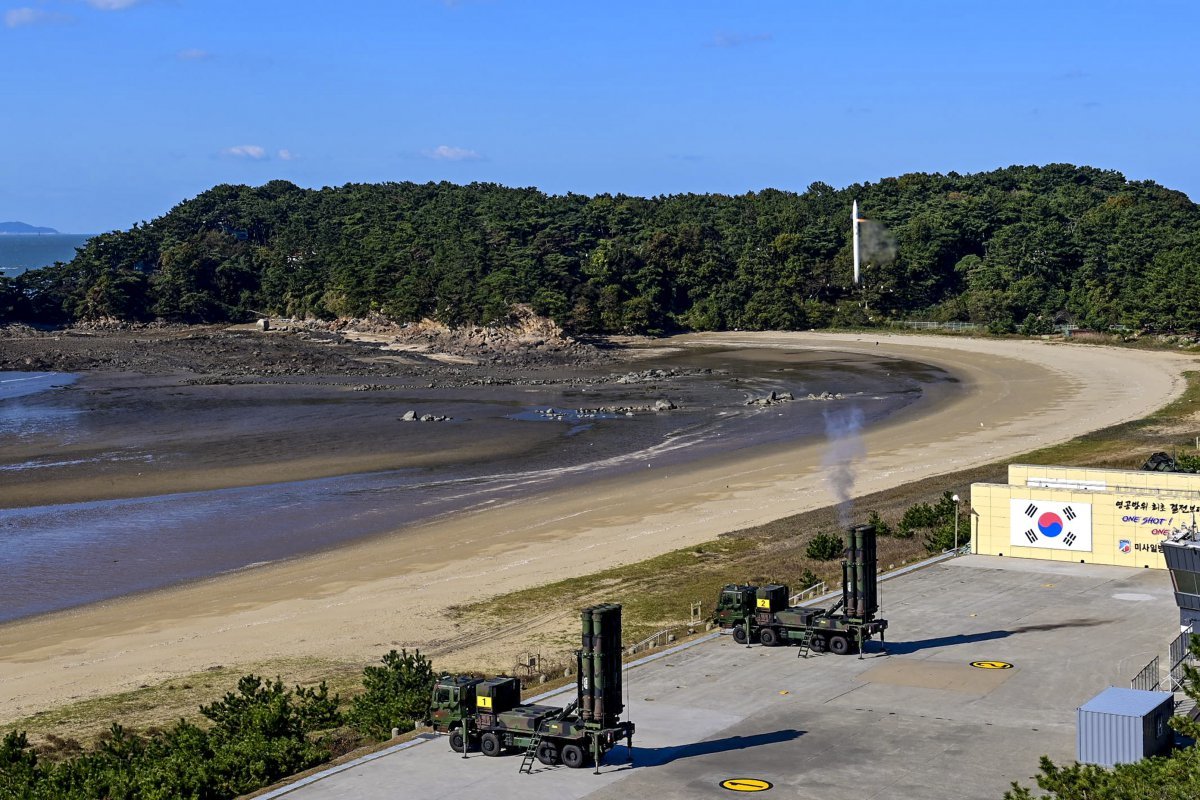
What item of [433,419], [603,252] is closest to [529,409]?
[433,419]

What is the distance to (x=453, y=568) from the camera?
56.3 metres

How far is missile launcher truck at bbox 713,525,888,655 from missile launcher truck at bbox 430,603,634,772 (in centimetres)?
955

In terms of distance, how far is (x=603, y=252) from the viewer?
189m

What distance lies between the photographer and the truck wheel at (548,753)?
30.6 meters

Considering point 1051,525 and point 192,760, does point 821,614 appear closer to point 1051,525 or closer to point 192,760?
point 1051,525

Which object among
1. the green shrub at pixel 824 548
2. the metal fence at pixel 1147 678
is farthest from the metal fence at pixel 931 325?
the metal fence at pixel 1147 678

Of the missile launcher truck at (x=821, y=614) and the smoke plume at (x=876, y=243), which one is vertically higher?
the smoke plume at (x=876, y=243)

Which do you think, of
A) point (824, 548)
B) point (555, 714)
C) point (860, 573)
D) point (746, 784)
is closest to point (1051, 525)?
point (824, 548)

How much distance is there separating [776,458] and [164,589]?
134ft

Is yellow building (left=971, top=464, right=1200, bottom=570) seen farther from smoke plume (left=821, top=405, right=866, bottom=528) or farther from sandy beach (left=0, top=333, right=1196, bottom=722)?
sandy beach (left=0, top=333, right=1196, bottom=722)

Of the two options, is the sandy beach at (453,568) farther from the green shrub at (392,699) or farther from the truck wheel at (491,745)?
the truck wheel at (491,745)

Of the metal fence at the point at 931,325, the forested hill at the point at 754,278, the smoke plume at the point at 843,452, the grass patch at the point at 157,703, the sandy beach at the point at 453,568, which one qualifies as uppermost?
the forested hill at the point at 754,278

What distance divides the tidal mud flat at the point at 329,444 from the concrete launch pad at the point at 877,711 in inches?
1100

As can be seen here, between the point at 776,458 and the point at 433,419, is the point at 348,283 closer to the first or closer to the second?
the point at 433,419
